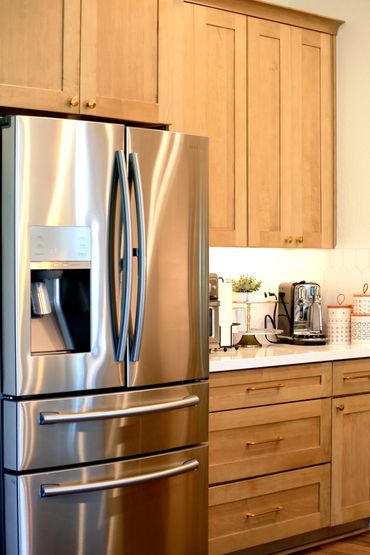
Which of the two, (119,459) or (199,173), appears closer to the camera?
(119,459)

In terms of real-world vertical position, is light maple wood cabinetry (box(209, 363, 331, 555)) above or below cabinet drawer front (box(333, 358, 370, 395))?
below

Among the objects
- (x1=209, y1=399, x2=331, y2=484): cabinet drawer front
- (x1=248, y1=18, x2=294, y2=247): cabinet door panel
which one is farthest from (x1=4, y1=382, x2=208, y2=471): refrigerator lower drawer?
(x1=248, y1=18, x2=294, y2=247): cabinet door panel

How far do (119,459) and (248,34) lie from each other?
2.20 meters

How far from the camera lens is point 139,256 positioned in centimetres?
318

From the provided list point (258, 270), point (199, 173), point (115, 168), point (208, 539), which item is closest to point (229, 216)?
point (258, 270)

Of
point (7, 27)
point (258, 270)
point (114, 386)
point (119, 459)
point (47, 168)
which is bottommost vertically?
point (119, 459)

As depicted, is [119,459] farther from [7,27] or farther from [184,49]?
[184,49]

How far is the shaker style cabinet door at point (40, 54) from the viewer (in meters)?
3.13

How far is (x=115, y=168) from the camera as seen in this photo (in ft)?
10.3

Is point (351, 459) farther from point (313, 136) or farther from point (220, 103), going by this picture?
point (220, 103)

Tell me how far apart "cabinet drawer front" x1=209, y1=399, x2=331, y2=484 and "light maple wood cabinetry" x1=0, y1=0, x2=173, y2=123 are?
4.26ft

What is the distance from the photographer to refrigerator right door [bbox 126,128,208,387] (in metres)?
3.19

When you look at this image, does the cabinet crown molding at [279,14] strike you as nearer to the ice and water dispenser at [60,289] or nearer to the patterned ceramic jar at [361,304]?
the patterned ceramic jar at [361,304]

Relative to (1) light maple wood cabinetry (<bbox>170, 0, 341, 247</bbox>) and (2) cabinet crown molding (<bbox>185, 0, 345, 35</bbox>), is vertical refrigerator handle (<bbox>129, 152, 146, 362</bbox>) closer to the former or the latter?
(1) light maple wood cabinetry (<bbox>170, 0, 341, 247</bbox>)
